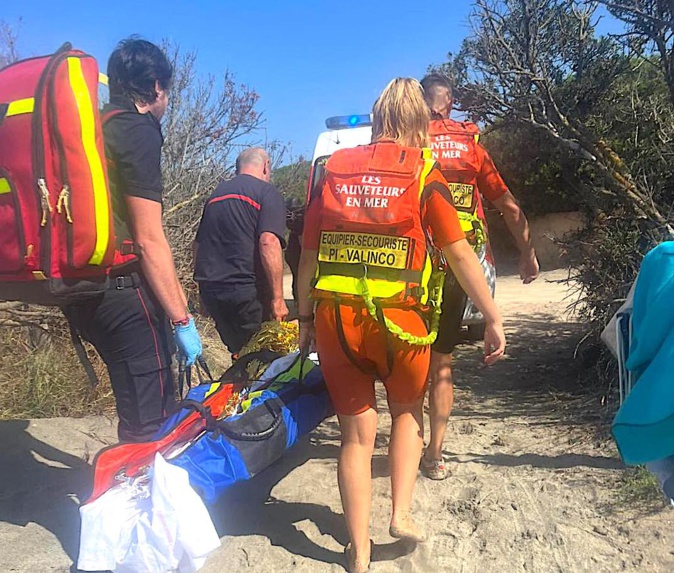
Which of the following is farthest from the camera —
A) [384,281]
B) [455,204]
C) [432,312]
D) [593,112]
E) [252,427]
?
[593,112]

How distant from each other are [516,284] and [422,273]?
10.7 meters

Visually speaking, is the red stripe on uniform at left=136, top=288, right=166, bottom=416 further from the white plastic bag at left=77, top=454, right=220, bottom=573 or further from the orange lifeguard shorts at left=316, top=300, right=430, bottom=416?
the orange lifeguard shorts at left=316, top=300, right=430, bottom=416

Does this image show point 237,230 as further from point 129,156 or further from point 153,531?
point 153,531

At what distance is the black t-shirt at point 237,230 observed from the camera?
4102 mm

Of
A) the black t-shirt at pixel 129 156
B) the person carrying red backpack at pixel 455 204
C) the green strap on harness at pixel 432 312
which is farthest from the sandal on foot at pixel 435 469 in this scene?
the black t-shirt at pixel 129 156

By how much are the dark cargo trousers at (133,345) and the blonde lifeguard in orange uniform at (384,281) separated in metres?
0.73

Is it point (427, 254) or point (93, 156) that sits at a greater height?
point (93, 156)

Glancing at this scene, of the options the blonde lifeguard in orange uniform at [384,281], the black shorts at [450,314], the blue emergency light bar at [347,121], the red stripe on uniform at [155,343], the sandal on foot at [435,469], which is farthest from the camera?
the blue emergency light bar at [347,121]

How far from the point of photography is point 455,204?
3.42 m

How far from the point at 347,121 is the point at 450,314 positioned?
16.0ft

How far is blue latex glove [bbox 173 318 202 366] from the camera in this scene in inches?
115

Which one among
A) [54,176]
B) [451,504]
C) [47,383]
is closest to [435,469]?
[451,504]

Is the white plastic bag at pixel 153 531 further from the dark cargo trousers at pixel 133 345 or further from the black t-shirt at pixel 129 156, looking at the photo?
the black t-shirt at pixel 129 156

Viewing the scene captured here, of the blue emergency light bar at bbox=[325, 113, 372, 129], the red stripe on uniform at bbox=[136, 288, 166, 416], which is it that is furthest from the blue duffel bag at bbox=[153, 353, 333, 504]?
the blue emergency light bar at bbox=[325, 113, 372, 129]
